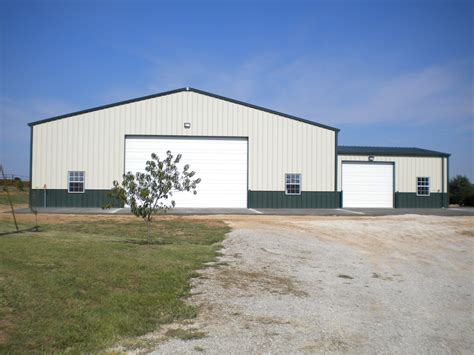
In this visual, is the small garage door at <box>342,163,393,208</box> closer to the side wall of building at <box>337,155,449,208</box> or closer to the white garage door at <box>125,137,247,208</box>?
the side wall of building at <box>337,155,449,208</box>

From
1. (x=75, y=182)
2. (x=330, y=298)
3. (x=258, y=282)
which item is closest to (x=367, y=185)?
(x=75, y=182)

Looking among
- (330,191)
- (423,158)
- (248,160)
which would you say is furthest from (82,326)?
(423,158)

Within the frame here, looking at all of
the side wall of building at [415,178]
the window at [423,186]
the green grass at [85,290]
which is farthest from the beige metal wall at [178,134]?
the green grass at [85,290]

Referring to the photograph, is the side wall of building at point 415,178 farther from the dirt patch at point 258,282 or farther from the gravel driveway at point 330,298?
the dirt patch at point 258,282

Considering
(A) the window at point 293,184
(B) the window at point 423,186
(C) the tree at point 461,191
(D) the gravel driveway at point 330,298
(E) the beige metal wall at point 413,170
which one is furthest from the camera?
(C) the tree at point 461,191

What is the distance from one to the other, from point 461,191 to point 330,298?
3446 centimetres

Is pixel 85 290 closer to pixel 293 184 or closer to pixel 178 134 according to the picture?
pixel 178 134

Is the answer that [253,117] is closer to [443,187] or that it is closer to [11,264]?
[443,187]

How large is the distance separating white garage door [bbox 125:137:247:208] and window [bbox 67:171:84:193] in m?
3.78

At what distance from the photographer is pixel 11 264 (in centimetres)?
791

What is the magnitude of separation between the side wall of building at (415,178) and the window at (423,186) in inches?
7.7

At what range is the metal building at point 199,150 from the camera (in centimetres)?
2617

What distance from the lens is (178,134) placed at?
27.0 m

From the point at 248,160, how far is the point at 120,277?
65.6ft
